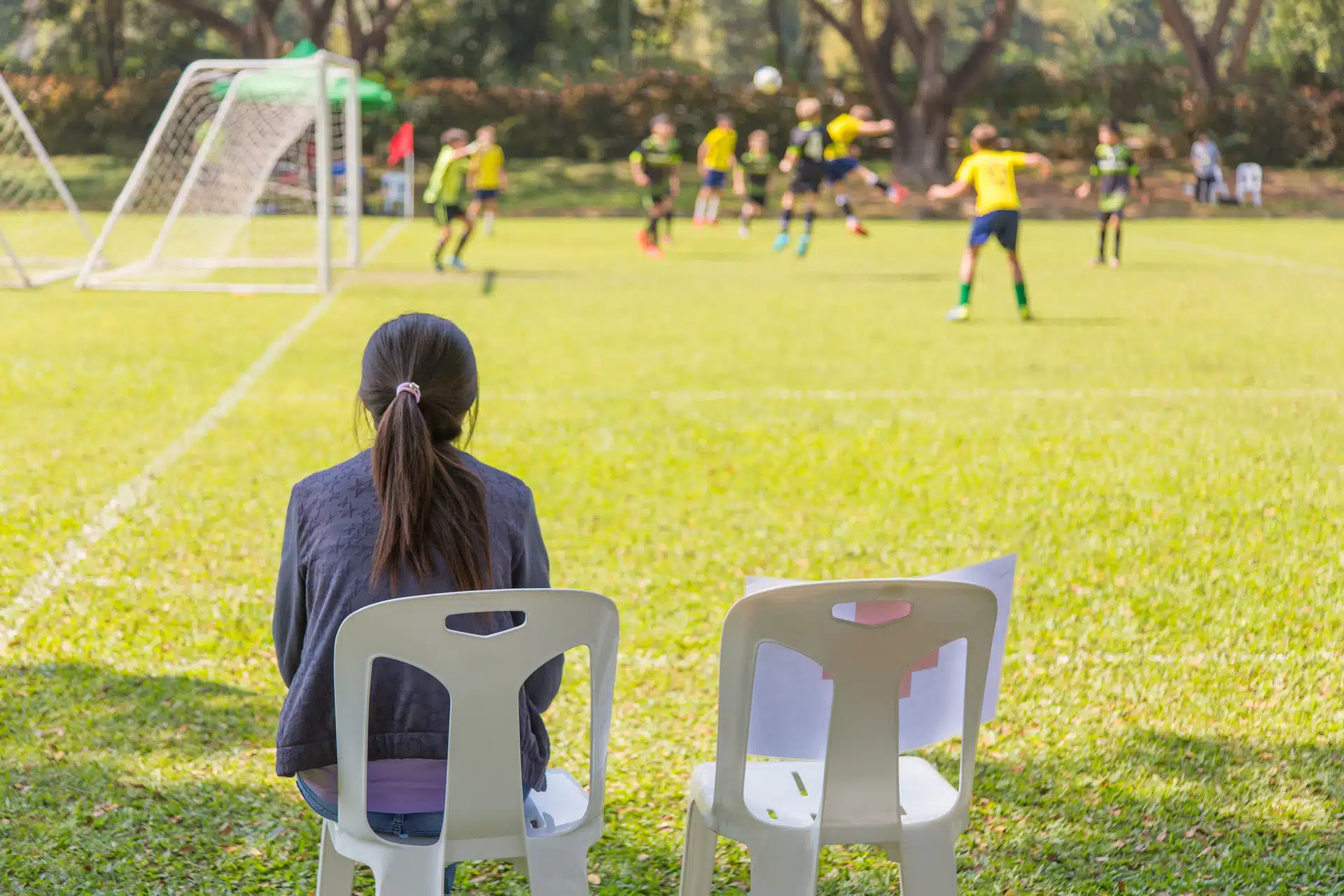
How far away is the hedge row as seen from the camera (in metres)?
38.7

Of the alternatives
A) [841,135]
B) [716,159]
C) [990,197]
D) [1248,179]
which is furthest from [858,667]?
[1248,179]

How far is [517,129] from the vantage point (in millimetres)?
39781

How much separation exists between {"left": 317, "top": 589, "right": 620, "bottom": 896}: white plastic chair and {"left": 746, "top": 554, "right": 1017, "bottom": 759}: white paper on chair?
0.30 m

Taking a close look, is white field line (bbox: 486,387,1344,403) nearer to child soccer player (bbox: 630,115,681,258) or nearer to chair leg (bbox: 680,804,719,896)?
chair leg (bbox: 680,804,719,896)

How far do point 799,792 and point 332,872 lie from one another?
3.03ft

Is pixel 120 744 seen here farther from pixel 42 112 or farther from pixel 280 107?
pixel 42 112

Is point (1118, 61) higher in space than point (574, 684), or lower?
higher

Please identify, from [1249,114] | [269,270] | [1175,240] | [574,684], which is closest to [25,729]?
[574,684]

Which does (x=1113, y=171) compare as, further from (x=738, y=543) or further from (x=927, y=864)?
(x=927, y=864)

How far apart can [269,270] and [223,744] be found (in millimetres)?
15886

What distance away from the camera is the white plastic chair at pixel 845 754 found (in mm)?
2600

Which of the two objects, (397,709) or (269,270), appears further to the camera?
(269,270)

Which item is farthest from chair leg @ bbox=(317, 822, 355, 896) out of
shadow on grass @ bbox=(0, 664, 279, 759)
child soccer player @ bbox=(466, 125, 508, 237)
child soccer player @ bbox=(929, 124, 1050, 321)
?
child soccer player @ bbox=(466, 125, 508, 237)

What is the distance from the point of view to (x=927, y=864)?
9.32ft
